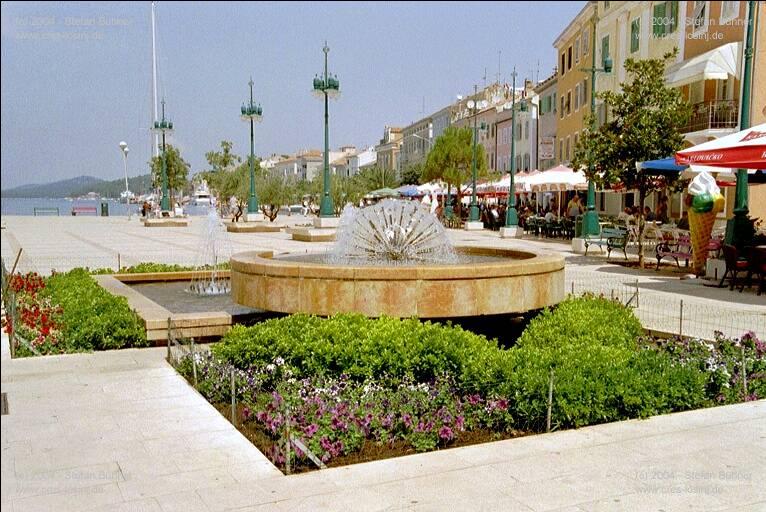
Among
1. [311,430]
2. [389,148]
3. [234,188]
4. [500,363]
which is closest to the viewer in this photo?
[311,430]

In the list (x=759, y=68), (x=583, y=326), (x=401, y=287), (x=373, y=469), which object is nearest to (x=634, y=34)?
(x=759, y=68)

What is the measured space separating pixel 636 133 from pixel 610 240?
2.79m

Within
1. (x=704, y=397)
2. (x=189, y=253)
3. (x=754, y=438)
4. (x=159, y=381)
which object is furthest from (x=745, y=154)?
(x=189, y=253)

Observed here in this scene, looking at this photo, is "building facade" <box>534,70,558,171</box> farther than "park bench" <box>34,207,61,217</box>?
No

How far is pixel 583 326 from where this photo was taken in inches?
299

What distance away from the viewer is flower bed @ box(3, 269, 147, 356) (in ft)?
26.7

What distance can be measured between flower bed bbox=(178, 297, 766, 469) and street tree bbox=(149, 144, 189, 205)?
189 ft

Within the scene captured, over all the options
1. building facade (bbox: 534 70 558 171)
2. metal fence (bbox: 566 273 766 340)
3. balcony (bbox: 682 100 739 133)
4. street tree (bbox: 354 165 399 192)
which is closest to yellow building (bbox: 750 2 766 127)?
balcony (bbox: 682 100 739 133)

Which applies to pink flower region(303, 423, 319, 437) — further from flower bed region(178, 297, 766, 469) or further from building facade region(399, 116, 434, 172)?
building facade region(399, 116, 434, 172)

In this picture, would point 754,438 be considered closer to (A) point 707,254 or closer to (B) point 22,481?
(B) point 22,481

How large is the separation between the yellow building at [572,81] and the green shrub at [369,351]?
31.5m

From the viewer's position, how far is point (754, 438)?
5.35 metres

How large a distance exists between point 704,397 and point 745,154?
257 inches

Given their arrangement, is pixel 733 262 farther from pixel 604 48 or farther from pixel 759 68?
pixel 604 48
